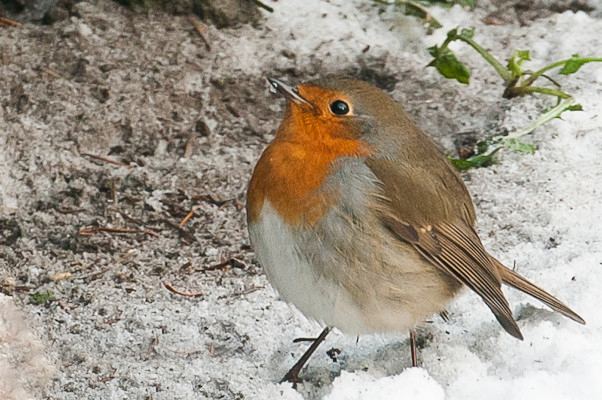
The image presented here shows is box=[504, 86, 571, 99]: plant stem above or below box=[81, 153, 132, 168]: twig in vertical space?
above

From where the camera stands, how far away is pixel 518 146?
14.9ft

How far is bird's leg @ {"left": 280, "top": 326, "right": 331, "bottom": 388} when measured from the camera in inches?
136

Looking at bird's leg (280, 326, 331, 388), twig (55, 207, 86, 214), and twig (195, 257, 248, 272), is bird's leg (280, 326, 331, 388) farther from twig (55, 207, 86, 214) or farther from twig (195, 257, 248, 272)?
twig (55, 207, 86, 214)

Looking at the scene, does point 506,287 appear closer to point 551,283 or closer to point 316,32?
point 551,283

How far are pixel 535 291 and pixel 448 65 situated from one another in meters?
1.76

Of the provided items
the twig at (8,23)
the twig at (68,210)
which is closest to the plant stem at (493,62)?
the twig at (68,210)

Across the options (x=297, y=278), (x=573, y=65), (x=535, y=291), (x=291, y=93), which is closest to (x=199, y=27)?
(x=573, y=65)

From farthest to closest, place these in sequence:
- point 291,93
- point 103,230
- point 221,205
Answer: point 221,205, point 103,230, point 291,93

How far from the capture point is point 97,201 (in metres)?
4.46

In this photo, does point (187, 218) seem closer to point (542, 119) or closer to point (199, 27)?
point (199, 27)

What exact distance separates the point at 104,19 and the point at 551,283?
2787mm

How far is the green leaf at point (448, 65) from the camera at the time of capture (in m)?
4.96

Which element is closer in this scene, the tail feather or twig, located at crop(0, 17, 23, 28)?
the tail feather

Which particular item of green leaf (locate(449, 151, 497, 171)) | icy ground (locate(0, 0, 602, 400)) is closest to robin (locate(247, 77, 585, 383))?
icy ground (locate(0, 0, 602, 400))
